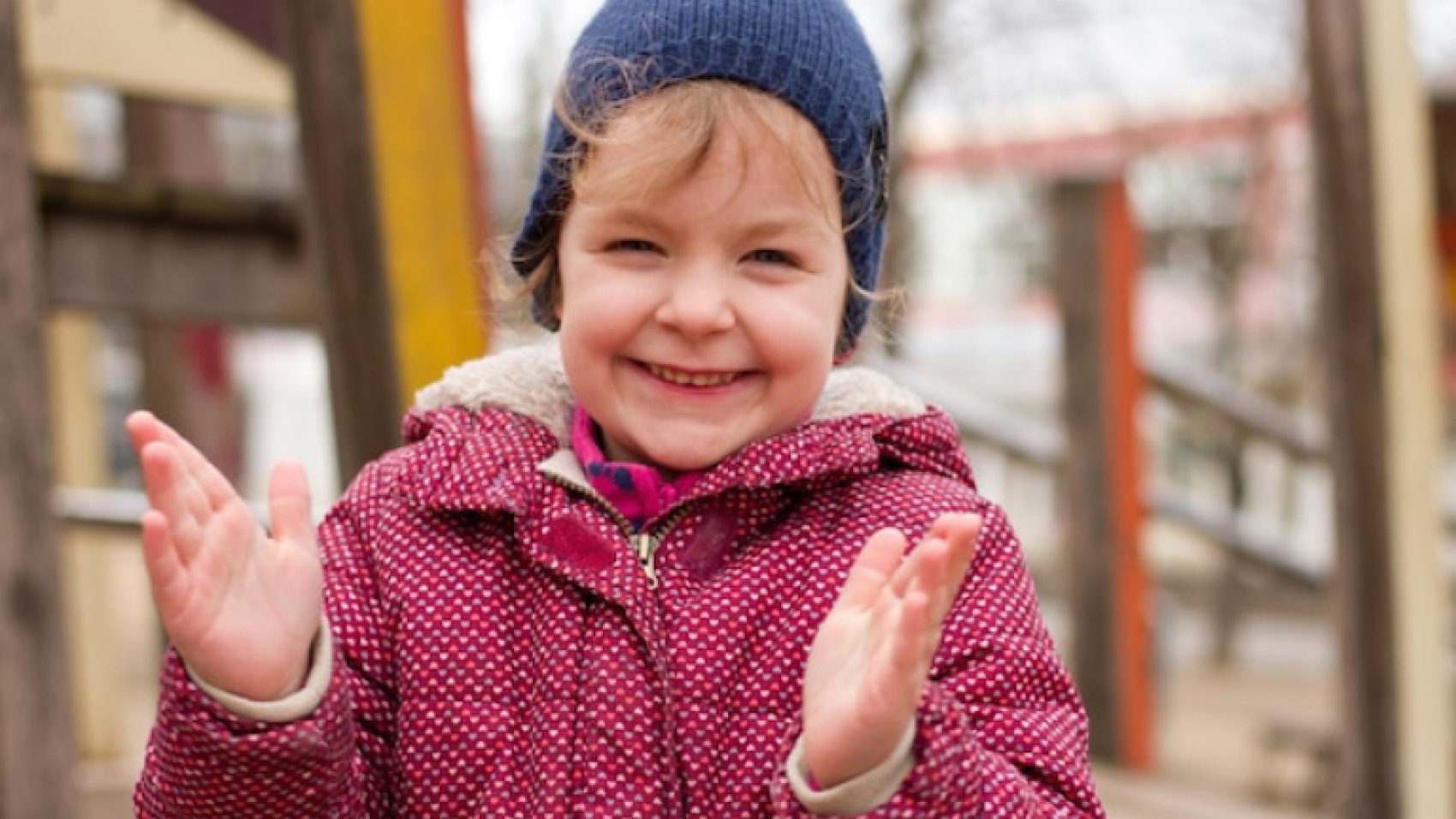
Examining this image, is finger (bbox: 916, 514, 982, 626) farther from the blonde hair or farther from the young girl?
the blonde hair

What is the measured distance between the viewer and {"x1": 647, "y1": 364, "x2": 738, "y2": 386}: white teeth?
142 centimetres

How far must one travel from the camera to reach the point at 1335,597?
3777mm

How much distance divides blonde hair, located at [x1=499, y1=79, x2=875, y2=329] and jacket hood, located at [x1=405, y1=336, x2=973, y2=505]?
16cm

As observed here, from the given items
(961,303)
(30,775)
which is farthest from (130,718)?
(961,303)

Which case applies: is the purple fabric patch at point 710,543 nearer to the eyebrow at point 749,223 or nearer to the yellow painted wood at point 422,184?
the eyebrow at point 749,223

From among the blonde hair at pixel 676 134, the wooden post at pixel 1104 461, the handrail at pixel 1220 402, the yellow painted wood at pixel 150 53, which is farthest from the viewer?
the handrail at pixel 1220 402

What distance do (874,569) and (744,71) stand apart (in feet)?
1.39

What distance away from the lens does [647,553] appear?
4.60 ft

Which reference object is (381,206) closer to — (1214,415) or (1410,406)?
(1410,406)

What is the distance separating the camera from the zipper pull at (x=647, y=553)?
1.39m

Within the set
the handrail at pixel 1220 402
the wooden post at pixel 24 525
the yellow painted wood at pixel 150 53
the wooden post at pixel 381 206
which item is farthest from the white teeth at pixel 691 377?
the handrail at pixel 1220 402

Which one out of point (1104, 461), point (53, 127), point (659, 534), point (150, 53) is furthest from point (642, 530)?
point (53, 127)

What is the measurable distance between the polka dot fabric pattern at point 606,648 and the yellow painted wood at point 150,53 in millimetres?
2540

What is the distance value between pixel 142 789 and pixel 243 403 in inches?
654
